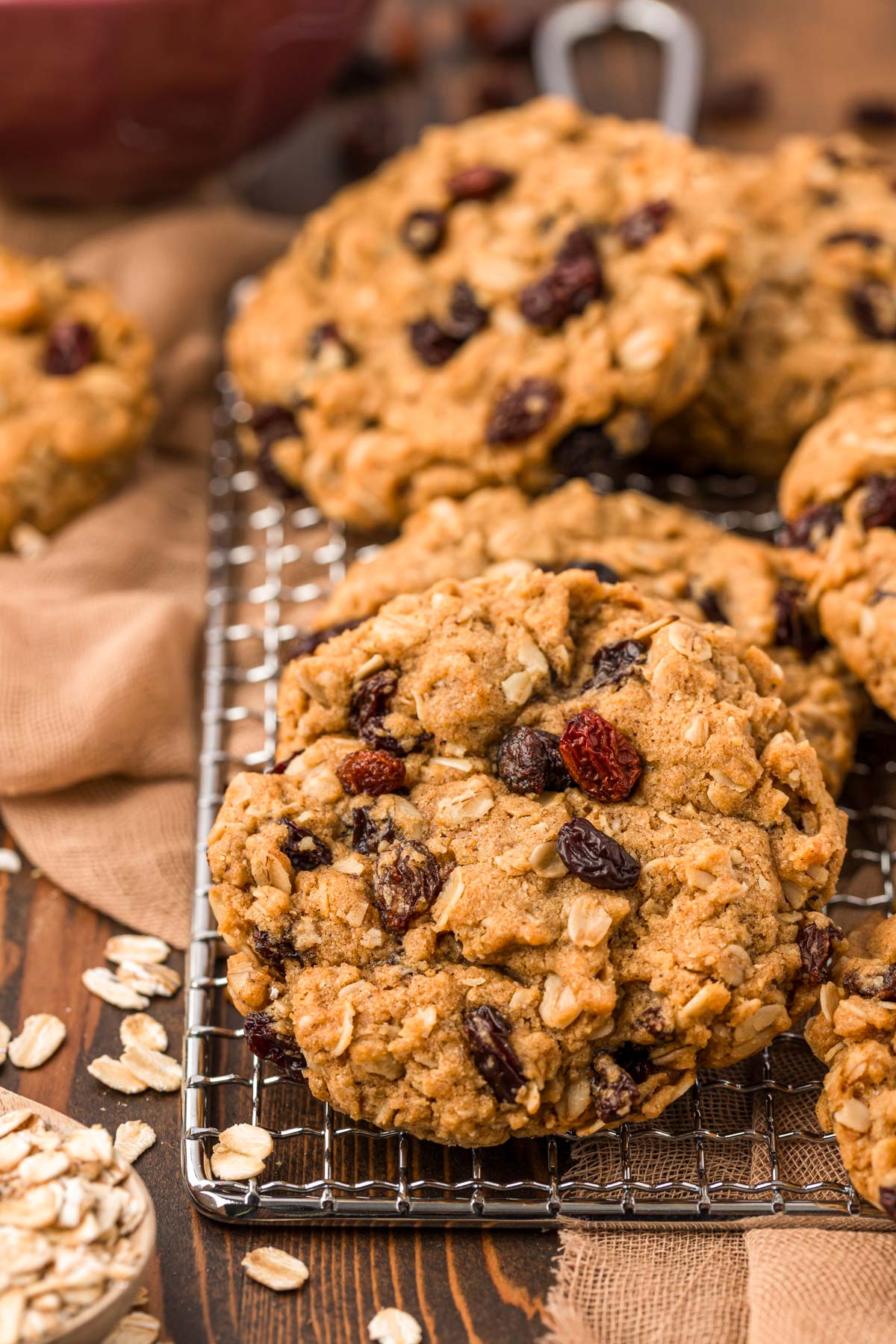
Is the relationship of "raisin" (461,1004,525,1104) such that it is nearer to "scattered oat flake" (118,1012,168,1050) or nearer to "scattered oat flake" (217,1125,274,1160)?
"scattered oat flake" (217,1125,274,1160)

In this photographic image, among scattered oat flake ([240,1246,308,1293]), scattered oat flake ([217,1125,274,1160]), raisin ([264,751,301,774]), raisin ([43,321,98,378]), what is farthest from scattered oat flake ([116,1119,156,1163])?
raisin ([43,321,98,378])

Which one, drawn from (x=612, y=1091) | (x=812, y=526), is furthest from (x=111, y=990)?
(x=812, y=526)

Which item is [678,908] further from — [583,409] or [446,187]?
[446,187]

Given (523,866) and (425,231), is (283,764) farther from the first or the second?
(425,231)

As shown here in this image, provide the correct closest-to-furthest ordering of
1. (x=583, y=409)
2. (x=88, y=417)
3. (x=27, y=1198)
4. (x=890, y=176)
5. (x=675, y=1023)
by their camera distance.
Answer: (x=27, y=1198) < (x=675, y=1023) < (x=583, y=409) < (x=88, y=417) < (x=890, y=176)

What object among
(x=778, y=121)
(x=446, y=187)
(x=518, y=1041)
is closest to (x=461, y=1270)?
(x=518, y=1041)

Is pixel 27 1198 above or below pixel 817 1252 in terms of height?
above
